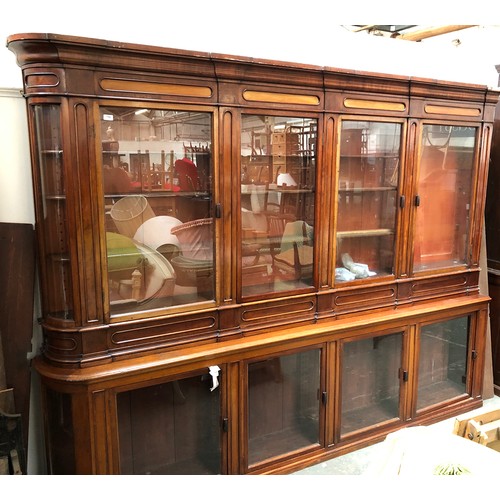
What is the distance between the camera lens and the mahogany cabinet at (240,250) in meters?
1.95

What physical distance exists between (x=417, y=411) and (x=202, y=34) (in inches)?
102

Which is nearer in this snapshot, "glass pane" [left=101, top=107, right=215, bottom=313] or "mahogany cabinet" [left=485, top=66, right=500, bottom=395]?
"glass pane" [left=101, top=107, right=215, bottom=313]

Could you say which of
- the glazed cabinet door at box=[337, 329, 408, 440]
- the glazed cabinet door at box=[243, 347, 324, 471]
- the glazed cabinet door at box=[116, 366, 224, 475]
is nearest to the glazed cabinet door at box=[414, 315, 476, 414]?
the glazed cabinet door at box=[337, 329, 408, 440]

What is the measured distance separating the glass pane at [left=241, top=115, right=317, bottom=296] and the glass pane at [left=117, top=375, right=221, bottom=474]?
0.57 metres

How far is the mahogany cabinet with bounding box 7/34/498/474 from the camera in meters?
1.95

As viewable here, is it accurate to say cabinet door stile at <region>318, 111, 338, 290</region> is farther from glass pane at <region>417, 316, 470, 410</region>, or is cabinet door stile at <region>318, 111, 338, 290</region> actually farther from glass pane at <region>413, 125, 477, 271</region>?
glass pane at <region>417, 316, 470, 410</region>

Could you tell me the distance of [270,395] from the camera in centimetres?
252

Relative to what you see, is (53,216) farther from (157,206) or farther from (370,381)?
(370,381)

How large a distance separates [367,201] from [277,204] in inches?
24.7

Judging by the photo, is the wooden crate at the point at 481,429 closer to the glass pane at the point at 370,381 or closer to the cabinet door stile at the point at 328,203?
the glass pane at the point at 370,381

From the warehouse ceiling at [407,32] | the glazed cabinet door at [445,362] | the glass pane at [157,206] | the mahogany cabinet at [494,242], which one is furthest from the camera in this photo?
the mahogany cabinet at [494,242]

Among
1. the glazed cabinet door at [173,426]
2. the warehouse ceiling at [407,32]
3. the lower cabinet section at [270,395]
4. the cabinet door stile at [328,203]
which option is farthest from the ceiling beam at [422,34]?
the glazed cabinet door at [173,426]

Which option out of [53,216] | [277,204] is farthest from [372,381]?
[53,216]
